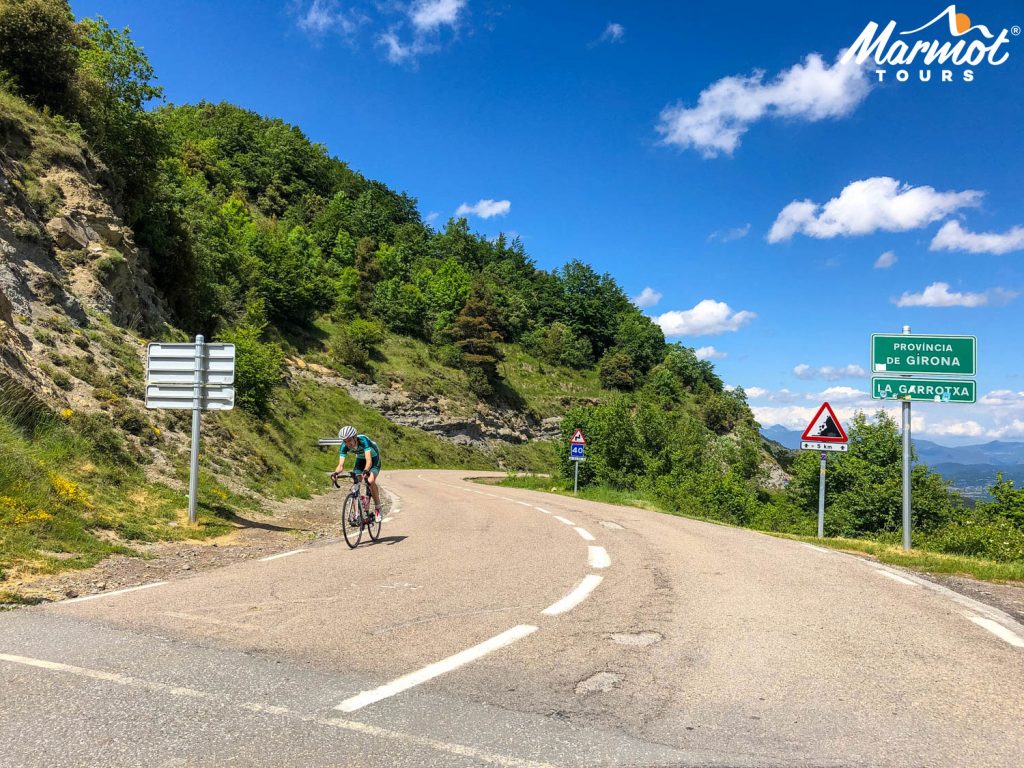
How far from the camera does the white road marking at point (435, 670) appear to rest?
3514 millimetres

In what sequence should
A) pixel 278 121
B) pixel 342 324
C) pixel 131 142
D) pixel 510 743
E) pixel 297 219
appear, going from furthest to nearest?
1. pixel 278 121
2. pixel 297 219
3. pixel 342 324
4. pixel 131 142
5. pixel 510 743

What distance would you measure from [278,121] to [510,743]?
15052 centimetres

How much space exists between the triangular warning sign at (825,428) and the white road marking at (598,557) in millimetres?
6867

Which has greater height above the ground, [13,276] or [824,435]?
[13,276]

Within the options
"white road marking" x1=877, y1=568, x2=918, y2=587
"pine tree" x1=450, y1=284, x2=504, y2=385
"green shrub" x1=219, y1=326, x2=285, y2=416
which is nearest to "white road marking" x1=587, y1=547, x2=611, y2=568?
"white road marking" x1=877, y1=568, x2=918, y2=587

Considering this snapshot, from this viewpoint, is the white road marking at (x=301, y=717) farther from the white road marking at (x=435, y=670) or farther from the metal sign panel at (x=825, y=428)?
the metal sign panel at (x=825, y=428)

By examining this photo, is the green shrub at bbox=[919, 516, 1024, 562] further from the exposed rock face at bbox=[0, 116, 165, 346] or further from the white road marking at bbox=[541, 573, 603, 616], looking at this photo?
the exposed rock face at bbox=[0, 116, 165, 346]

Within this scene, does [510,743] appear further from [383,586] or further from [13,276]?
[13,276]

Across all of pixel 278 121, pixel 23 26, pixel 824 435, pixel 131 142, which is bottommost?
pixel 824 435

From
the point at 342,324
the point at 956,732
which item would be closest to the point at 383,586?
the point at 956,732

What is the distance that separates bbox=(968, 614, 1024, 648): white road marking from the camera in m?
5.16

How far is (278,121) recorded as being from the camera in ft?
440

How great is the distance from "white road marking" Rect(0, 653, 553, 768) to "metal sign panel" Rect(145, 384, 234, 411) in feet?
25.4

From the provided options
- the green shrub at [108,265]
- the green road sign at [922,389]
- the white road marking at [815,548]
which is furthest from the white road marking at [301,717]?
the green shrub at [108,265]
